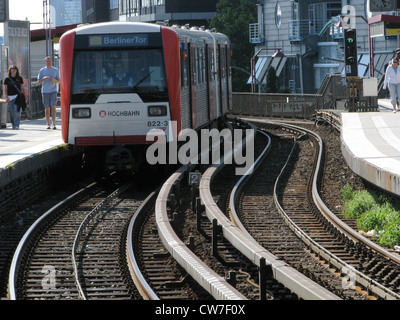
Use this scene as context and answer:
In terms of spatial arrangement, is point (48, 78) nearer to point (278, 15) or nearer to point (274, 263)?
point (274, 263)

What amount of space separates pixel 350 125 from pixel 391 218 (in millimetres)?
9231

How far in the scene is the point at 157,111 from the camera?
15406 mm

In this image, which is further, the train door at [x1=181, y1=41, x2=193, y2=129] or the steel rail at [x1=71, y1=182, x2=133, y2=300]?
the train door at [x1=181, y1=41, x2=193, y2=129]

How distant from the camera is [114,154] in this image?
15.6m

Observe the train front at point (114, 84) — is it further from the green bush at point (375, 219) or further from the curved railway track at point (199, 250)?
the green bush at point (375, 219)

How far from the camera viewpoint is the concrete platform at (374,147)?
436 inches

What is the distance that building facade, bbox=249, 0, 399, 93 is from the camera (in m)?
52.3

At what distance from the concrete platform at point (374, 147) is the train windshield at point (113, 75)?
3579 millimetres

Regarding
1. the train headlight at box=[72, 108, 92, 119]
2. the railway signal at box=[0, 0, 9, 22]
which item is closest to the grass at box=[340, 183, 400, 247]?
the train headlight at box=[72, 108, 92, 119]

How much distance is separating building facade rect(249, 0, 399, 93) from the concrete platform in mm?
28787

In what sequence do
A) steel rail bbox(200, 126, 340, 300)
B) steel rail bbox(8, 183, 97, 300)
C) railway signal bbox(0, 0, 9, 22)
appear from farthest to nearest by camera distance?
railway signal bbox(0, 0, 9, 22) < steel rail bbox(8, 183, 97, 300) < steel rail bbox(200, 126, 340, 300)

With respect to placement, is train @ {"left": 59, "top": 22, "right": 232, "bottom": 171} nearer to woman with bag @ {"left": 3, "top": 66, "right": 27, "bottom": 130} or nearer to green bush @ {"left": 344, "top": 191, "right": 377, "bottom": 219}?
green bush @ {"left": 344, "top": 191, "right": 377, "bottom": 219}

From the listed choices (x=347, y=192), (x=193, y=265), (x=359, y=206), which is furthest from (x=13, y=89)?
(x=193, y=265)
